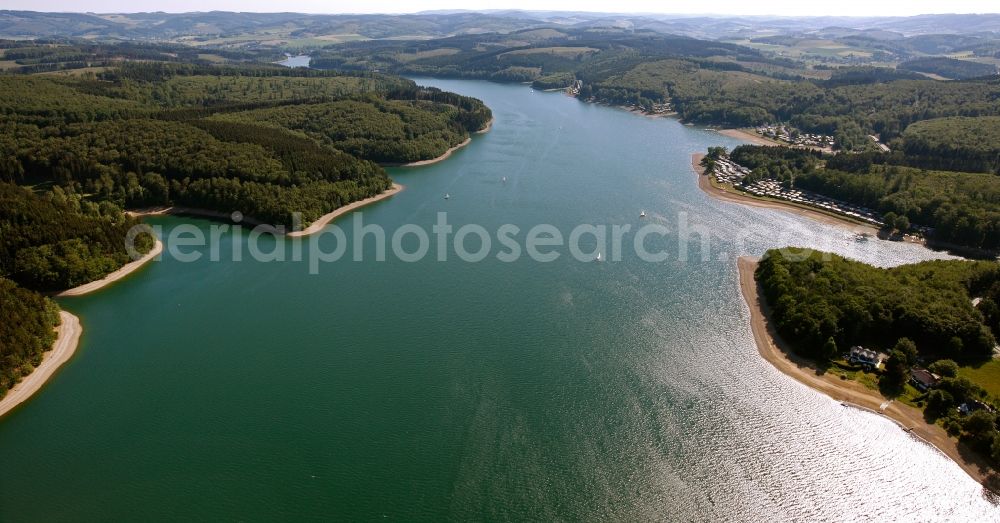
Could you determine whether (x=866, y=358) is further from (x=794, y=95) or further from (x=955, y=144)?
(x=794, y=95)

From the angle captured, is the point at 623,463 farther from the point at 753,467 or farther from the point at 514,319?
the point at 514,319

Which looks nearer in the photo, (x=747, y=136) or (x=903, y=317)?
(x=903, y=317)

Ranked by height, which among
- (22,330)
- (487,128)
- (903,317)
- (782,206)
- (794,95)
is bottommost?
(22,330)

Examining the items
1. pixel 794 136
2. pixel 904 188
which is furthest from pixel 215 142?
pixel 794 136

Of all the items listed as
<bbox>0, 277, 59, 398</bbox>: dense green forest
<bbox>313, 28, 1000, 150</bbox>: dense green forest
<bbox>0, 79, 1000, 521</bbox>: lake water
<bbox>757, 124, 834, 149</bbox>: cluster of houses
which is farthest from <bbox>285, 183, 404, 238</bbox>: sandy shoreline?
<bbox>313, 28, 1000, 150</bbox>: dense green forest

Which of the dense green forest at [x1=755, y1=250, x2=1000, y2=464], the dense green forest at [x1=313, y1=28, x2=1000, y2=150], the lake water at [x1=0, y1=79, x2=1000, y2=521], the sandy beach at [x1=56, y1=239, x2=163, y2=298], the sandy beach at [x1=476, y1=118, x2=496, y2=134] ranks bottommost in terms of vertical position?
the lake water at [x1=0, y1=79, x2=1000, y2=521]

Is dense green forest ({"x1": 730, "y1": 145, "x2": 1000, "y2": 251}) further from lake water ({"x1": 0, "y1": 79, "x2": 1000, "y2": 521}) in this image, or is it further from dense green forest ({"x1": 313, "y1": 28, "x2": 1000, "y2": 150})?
dense green forest ({"x1": 313, "y1": 28, "x2": 1000, "y2": 150})

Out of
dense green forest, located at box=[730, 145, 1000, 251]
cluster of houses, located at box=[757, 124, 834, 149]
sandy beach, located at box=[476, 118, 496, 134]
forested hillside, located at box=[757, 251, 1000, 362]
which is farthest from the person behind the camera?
sandy beach, located at box=[476, 118, 496, 134]
